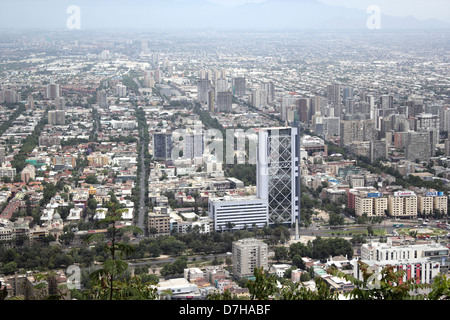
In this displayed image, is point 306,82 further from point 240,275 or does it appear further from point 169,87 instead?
point 240,275

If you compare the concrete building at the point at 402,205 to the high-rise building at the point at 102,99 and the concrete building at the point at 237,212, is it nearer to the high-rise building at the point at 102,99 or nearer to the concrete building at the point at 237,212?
the concrete building at the point at 237,212

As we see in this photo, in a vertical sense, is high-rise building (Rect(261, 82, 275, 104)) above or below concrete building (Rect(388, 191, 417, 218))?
above

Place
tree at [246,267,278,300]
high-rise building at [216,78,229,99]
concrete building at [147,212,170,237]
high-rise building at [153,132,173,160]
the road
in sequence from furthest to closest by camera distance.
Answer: high-rise building at [216,78,229,99] → high-rise building at [153,132,173,160] → the road → concrete building at [147,212,170,237] → tree at [246,267,278,300]

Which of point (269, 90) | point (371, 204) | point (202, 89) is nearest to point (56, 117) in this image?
point (202, 89)

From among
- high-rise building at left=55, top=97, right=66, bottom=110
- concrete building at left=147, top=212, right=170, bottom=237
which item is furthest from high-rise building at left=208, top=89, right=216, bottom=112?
concrete building at left=147, top=212, right=170, bottom=237

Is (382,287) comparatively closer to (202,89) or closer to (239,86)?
(202,89)

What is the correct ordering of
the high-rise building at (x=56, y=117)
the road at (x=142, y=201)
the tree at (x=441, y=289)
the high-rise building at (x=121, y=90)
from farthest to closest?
the high-rise building at (x=121, y=90) → the high-rise building at (x=56, y=117) → the road at (x=142, y=201) → the tree at (x=441, y=289)

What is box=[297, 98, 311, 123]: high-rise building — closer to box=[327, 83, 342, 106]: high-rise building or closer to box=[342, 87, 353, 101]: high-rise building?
box=[327, 83, 342, 106]: high-rise building

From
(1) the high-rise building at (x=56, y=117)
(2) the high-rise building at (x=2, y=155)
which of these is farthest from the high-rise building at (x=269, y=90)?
(2) the high-rise building at (x=2, y=155)
